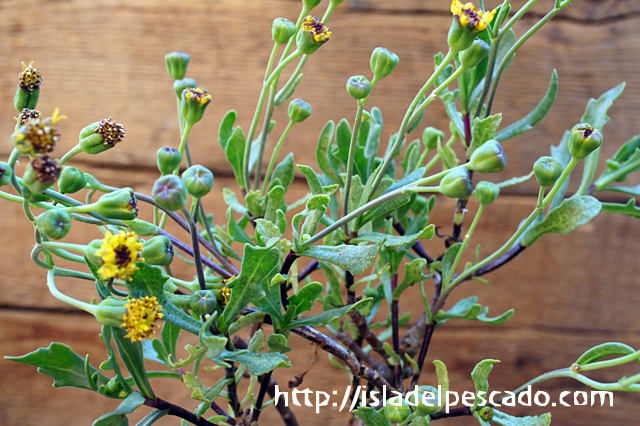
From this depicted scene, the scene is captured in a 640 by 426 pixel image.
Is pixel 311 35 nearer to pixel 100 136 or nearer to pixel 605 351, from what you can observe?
pixel 100 136

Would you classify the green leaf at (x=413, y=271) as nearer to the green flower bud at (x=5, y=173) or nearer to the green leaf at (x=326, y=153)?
the green leaf at (x=326, y=153)

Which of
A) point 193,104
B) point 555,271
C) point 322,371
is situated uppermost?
point 193,104

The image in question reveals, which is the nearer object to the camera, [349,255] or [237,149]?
[349,255]

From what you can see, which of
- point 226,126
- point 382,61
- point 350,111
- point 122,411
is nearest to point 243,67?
point 350,111

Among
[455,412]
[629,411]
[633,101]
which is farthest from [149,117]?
[629,411]

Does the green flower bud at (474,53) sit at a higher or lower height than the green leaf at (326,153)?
higher

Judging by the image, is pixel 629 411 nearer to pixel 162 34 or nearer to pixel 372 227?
pixel 372 227

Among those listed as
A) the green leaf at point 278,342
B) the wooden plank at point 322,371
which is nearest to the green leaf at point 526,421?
the green leaf at point 278,342
